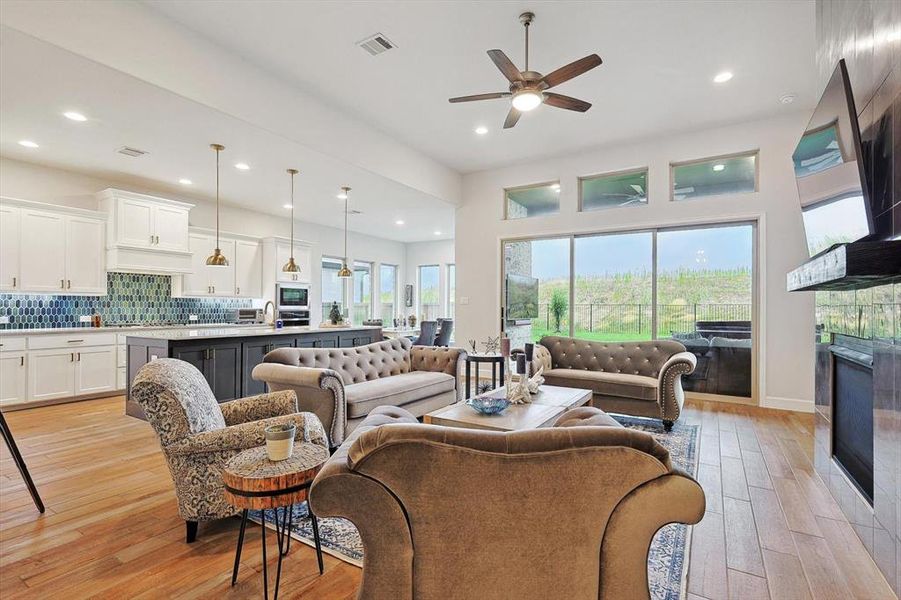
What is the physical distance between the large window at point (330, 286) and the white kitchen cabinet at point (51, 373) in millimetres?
4620

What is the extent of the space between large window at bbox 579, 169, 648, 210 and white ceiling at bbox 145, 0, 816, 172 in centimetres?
76

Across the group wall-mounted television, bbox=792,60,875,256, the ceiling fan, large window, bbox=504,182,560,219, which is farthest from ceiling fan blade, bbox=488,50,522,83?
large window, bbox=504,182,560,219

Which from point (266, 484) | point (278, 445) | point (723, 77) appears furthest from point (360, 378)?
point (723, 77)

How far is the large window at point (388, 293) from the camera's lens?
434 inches

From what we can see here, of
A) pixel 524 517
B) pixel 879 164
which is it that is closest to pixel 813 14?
pixel 879 164

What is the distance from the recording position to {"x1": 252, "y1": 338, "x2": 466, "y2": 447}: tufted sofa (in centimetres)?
336

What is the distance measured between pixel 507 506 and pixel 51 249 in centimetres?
665

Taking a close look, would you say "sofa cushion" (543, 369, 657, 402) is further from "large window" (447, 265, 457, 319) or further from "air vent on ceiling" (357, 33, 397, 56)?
"large window" (447, 265, 457, 319)

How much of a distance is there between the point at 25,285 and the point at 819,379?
26.4ft

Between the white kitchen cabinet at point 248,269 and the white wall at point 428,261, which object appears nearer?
the white kitchen cabinet at point 248,269

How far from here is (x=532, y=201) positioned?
262 inches

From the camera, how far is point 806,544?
2178 mm

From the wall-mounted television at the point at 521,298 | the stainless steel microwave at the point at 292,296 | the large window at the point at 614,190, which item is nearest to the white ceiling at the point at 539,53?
the large window at the point at 614,190

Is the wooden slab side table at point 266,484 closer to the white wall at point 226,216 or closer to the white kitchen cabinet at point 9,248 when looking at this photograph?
the white kitchen cabinet at point 9,248
